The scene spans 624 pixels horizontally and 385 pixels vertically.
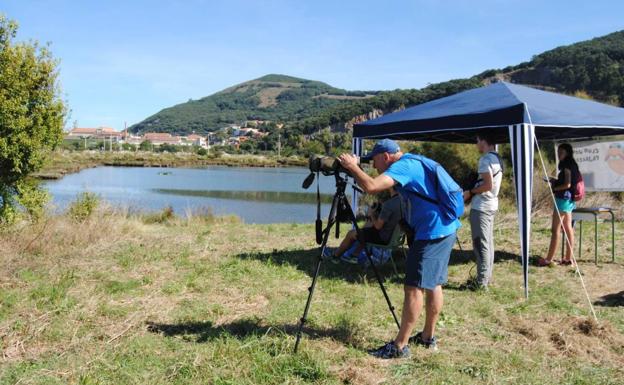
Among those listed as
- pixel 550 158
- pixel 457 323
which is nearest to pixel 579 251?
pixel 457 323

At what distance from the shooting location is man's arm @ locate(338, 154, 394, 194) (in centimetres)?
301

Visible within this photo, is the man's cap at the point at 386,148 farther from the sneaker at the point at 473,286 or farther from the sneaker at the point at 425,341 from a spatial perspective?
the sneaker at the point at 473,286

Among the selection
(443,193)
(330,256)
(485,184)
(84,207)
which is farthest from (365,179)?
(84,207)

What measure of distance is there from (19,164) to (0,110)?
0.82m

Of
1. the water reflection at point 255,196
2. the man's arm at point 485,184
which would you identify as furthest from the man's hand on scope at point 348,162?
the water reflection at point 255,196

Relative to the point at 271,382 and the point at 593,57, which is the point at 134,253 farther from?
the point at 593,57

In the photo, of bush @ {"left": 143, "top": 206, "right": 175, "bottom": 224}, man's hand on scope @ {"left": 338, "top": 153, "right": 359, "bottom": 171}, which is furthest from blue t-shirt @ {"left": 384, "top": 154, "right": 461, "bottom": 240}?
bush @ {"left": 143, "top": 206, "right": 175, "bottom": 224}

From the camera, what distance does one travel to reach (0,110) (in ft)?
23.5

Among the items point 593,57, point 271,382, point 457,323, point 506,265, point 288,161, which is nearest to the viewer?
point 271,382

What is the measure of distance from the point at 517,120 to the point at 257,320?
322cm

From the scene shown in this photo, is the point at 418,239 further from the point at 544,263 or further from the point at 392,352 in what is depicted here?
the point at 544,263

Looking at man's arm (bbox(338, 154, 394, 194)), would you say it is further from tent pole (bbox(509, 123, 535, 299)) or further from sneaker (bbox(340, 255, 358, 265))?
sneaker (bbox(340, 255, 358, 265))

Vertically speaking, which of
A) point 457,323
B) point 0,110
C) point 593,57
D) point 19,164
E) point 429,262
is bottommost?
point 457,323

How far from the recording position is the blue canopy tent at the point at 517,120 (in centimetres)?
494
